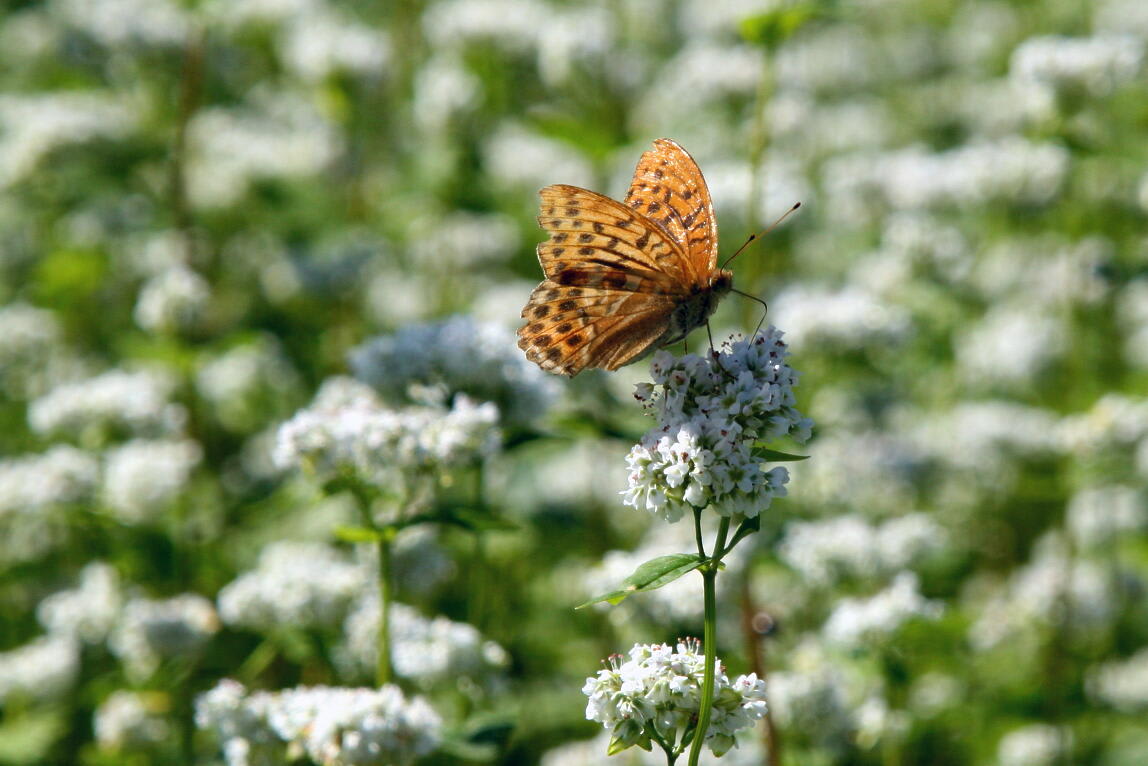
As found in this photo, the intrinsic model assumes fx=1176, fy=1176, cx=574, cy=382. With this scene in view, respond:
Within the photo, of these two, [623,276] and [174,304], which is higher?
[174,304]

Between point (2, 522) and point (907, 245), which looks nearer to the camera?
point (2, 522)

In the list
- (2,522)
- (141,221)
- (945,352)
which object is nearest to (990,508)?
(945,352)

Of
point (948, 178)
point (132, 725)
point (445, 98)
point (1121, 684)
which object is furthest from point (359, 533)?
point (948, 178)

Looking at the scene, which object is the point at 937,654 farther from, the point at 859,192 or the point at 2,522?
the point at 2,522

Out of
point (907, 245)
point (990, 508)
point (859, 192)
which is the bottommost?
point (990, 508)

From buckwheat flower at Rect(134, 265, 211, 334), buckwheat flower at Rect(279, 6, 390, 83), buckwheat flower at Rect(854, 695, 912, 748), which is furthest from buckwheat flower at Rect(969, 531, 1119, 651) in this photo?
buckwheat flower at Rect(279, 6, 390, 83)

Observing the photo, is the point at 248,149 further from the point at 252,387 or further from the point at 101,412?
the point at 101,412

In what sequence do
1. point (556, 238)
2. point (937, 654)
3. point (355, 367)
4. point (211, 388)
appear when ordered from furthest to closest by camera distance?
1. point (211, 388)
2. point (937, 654)
3. point (355, 367)
4. point (556, 238)
